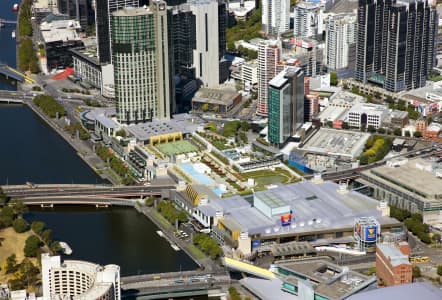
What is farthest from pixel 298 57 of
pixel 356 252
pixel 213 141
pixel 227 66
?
pixel 356 252

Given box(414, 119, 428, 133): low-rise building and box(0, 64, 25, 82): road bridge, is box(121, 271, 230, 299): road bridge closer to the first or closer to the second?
box(414, 119, 428, 133): low-rise building

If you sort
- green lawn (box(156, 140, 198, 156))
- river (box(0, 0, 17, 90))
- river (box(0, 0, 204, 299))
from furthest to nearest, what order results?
1. river (box(0, 0, 17, 90))
2. green lawn (box(156, 140, 198, 156))
3. river (box(0, 0, 204, 299))

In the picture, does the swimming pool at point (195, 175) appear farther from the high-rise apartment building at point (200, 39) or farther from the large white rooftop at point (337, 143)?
the high-rise apartment building at point (200, 39)

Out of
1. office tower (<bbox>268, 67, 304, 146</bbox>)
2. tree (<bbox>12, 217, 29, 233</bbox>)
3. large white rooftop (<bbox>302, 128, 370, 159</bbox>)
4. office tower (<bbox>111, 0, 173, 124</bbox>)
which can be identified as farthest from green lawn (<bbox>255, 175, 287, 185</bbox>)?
tree (<bbox>12, 217, 29, 233</bbox>)

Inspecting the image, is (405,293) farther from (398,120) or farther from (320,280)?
(398,120)

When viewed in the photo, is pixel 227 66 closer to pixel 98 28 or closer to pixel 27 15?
pixel 98 28

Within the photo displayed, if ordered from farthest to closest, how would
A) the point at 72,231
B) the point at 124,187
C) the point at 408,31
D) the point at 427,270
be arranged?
the point at 408,31
the point at 124,187
the point at 72,231
the point at 427,270
